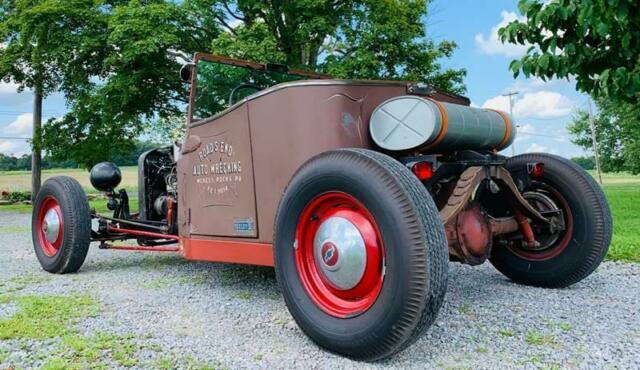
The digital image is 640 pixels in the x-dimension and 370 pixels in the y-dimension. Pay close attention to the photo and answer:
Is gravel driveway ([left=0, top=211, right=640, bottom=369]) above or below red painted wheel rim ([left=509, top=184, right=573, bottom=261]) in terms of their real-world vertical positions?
below

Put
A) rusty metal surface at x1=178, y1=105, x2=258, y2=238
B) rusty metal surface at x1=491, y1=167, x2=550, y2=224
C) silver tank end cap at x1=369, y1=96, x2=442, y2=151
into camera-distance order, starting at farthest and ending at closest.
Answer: rusty metal surface at x1=178, y1=105, x2=258, y2=238, rusty metal surface at x1=491, y1=167, x2=550, y2=224, silver tank end cap at x1=369, y1=96, x2=442, y2=151

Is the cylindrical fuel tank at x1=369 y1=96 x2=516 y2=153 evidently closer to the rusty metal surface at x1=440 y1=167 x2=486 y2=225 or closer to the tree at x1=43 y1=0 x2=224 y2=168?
the rusty metal surface at x1=440 y1=167 x2=486 y2=225

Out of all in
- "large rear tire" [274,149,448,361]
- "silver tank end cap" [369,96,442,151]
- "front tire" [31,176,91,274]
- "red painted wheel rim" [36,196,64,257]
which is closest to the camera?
"large rear tire" [274,149,448,361]

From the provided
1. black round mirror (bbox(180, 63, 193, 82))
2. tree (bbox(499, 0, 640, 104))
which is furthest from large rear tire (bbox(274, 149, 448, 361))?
tree (bbox(499, 0, 640, 104))

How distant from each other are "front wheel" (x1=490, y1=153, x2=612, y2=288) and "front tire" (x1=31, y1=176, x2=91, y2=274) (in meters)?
3.87

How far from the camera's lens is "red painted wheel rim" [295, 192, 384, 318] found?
2.46 metres

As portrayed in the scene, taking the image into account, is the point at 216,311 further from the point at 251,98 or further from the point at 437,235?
the point at 437,235

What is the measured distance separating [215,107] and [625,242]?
517 cm

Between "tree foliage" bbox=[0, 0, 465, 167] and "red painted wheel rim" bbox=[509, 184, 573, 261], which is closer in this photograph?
"red painted wheel rim" bbox=[509, 184, 573, 261]

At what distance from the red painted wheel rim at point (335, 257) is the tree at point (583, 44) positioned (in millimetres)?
2636

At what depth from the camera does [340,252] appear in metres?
2.54

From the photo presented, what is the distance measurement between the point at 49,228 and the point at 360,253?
12.7 ft

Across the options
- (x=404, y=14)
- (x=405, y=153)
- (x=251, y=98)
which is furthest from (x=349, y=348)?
(x=404, y=14)

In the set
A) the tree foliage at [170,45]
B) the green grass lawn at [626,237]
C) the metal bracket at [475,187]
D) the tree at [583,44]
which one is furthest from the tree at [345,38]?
the metal bracket at [475,187]
